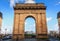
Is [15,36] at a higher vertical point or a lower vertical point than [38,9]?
lower

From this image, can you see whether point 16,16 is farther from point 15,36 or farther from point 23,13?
point 15,36

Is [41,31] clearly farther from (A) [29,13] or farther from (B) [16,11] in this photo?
(B) [16,11]

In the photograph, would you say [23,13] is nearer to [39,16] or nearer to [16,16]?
[16,16]

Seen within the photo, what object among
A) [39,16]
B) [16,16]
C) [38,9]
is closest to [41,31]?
[39,16]

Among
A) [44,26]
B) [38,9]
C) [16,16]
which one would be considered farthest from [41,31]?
[16,16]

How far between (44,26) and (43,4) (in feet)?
25.8

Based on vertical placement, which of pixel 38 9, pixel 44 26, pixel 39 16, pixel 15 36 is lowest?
pixel 15 36

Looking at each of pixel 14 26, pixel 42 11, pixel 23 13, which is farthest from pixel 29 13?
pixel 14 26

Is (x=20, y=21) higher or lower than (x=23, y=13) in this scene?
lower

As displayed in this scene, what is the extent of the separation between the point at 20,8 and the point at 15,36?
31.3 ft

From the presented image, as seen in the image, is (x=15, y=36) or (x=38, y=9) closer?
(x=15, y=36)

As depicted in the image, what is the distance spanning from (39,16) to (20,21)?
6.64m

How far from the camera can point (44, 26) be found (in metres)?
34.9

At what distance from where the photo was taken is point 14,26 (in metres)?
34.9
